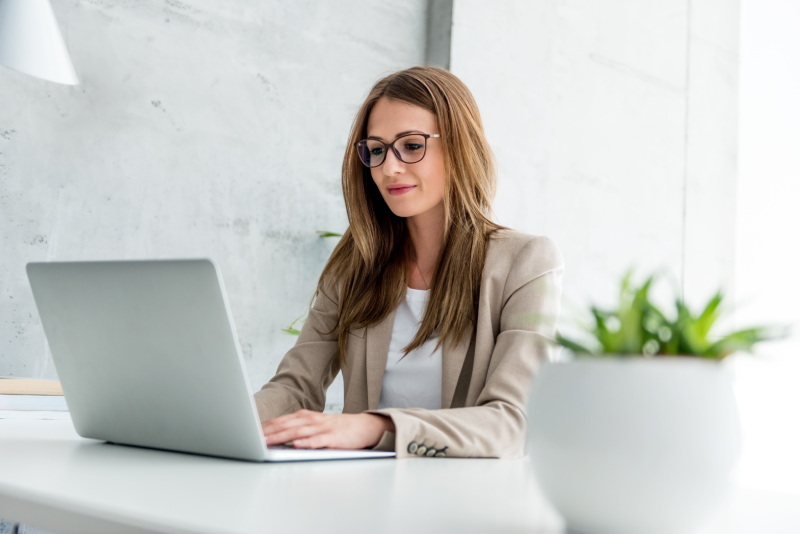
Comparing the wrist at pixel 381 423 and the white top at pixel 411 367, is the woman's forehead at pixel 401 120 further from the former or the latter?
the wrist at pixel 381 423

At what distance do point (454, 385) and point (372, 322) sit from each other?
11.2 inches

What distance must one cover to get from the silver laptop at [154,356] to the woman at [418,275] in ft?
1.51

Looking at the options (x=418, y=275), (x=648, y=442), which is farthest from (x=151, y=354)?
(x=418, y=275)

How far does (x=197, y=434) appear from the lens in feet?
2.77

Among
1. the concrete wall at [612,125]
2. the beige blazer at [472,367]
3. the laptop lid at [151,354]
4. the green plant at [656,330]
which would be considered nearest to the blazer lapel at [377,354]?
the beige blazer at [472,367]

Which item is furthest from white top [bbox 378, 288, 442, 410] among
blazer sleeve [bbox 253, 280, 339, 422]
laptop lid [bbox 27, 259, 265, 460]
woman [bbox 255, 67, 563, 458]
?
laptop lid [bbox 27, 259, 265, 460]

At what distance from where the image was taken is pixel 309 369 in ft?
5.56

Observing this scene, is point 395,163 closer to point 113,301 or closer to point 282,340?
point 113,301

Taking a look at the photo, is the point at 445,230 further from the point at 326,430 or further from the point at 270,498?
the point at 270,498

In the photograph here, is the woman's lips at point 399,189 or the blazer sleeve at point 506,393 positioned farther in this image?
the woman's lips at point 399,189

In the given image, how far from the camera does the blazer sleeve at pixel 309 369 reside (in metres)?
1.46

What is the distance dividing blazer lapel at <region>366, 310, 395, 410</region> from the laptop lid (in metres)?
0.76

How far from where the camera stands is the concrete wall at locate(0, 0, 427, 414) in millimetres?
2320

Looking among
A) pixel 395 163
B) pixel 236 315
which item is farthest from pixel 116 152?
pixel 395 163
